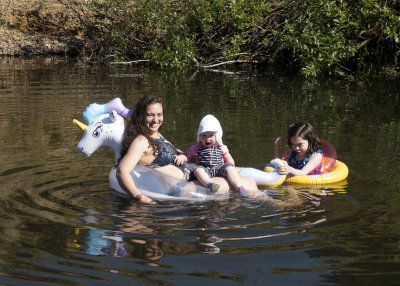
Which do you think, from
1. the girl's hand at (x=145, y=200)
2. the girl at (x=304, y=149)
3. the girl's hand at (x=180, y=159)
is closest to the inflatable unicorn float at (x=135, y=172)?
the girl's hand at (x=145, y=200)

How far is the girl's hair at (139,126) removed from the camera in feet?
18.8

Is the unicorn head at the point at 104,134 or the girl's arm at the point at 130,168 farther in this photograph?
the unicorn head at the point at 104,134

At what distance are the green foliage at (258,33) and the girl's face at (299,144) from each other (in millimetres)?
6718

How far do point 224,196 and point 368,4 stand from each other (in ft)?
29.2

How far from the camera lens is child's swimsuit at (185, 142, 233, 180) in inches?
235

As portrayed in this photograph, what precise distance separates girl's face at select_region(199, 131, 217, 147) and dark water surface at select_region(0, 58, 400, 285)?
0.65 meters

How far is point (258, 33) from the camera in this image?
16031 millimetres

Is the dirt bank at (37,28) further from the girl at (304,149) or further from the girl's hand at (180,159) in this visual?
the girl's hand at (180,159)

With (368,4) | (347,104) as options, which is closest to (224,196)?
(347,104)

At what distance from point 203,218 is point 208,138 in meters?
1.04

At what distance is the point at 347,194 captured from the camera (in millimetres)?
5895

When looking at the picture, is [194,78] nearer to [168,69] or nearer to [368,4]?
[168,69]

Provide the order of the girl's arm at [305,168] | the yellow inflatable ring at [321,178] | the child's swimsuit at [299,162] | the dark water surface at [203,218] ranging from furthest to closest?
the child's swimsuit at [299,162], the yellow inflatable ring at [321,178], the girl's arm at [305,168], the dark water surface at [203,218]

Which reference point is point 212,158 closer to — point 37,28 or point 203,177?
point 203,177
